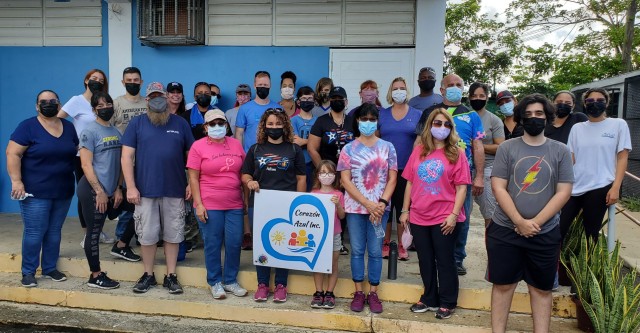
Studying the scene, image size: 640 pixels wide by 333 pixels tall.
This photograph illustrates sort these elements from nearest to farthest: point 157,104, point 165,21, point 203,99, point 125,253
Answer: point 157,104, point 125,253, point 203,99, point 165,21

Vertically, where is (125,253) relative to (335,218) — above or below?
below

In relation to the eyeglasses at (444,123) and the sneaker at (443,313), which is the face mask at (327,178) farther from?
the sneaker at (443,313)

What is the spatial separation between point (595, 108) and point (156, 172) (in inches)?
162

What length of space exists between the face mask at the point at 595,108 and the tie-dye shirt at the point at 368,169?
1877mm

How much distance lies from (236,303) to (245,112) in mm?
2073

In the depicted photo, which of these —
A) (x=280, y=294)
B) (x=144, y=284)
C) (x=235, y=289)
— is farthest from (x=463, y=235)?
(x=144, y=284)

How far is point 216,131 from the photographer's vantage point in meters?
4.47

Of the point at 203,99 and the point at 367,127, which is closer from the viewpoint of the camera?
the point at 367,127

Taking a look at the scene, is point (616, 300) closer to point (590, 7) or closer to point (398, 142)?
point (398, 142)

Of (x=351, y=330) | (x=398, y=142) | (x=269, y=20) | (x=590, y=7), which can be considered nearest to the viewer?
(x=351, y=330)

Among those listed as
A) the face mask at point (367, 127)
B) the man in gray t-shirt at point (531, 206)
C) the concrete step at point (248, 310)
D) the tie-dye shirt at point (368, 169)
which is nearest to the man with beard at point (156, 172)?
the concrete step at point (248, 310)

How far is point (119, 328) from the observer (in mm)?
4332

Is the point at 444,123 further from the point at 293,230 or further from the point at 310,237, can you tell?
the point at 293,230

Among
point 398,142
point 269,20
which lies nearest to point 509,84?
point 269,20
